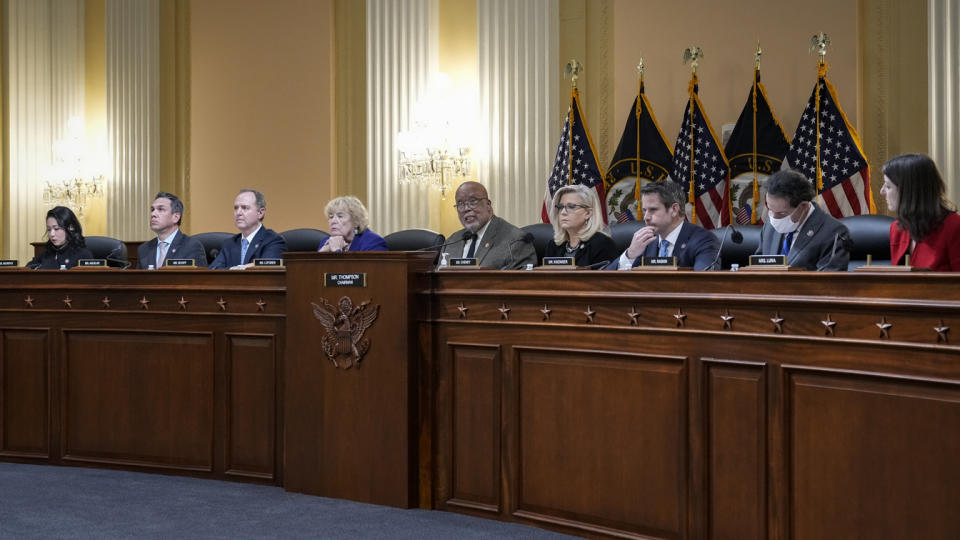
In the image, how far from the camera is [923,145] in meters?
5.85

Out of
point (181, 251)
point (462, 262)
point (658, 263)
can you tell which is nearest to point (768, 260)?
point (658, 263)

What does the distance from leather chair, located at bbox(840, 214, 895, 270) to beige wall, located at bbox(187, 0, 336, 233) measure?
16.0 ft

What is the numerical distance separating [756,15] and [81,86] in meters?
6.63

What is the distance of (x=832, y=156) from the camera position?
5.74m

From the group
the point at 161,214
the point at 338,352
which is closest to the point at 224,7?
the point at 161,214

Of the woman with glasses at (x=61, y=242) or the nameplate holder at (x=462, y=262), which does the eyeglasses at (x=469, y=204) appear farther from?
the woman with glasses at (x=61, y=242)

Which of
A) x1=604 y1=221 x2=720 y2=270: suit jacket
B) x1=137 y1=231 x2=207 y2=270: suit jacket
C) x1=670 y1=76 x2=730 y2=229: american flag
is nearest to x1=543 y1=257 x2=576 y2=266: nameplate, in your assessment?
x1=604 y1=221 x2=720 y2=270: suit jacket

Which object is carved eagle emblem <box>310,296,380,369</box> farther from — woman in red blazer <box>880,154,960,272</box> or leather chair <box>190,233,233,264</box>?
leather chair <box>190,233,233,264</box>

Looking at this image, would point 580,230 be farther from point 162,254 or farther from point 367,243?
point 162,254

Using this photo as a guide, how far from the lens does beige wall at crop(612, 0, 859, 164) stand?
6141mm

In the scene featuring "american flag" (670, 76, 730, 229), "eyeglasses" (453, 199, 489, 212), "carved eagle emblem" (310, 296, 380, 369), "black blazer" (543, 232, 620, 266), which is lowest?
"carved eagle emblem" (310, 296, 380, 369)

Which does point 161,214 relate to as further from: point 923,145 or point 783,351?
point 923,145

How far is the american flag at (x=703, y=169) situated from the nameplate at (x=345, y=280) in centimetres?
317

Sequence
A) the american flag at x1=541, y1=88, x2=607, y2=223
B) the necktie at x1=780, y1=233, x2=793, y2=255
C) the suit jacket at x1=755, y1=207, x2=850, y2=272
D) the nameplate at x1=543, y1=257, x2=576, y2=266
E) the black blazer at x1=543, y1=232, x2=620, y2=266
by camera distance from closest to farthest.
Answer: the nameplate at x1=543, y1=257, x2=576, y2=266 < the suit jacket at x1=755, y1=207, x2=850, y2=272 < the necktie at x1=780, y1=233, x2=793, y2=255 < the black blazer at x1=543, y1=232, x2=620, y2=266 < the american flag at x1=541, y1=88, x2=607, y2=223
